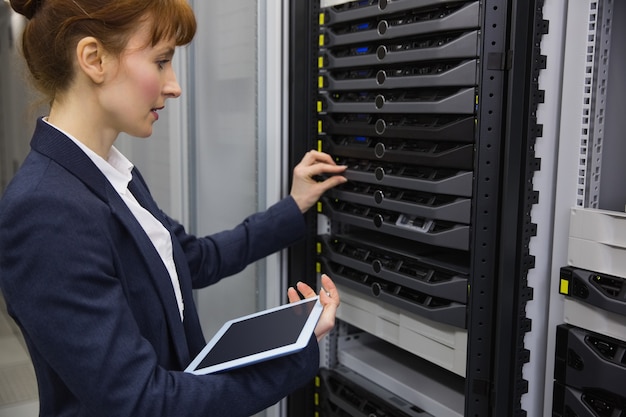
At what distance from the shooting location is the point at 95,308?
0.85 metres

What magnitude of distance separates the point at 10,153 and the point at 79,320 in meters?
1.81

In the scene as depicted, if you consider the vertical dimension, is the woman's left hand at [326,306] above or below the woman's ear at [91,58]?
below

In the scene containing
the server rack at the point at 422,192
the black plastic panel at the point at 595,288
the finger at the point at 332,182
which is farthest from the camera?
the finger at the point at 332,182

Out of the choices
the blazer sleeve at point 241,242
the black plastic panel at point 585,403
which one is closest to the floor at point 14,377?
the blazer sleeve at point 241,242

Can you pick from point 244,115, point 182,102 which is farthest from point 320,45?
point 182,102

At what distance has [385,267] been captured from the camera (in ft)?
4.93

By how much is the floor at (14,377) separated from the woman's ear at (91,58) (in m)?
1.62

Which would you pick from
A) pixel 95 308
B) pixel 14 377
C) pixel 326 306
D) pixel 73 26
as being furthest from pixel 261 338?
pixel 14 377

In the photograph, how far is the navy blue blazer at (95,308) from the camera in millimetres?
845

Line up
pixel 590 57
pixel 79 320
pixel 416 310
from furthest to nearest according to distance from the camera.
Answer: pixel 416 310 → pixel 590 57 → pixel 79 320

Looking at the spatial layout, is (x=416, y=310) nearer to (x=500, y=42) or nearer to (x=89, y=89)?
(x=500, y=42)

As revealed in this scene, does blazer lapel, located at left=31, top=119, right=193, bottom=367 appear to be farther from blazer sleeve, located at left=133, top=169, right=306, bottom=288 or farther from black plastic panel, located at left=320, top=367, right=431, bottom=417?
black plastic panel, located at left=320, top=367, right=431, bottom=417

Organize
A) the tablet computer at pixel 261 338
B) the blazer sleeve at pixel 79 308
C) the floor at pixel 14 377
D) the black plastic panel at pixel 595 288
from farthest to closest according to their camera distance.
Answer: the floor at pixel 14 377
the black plastic panel at pixel 595 288
the tablet computer at pixel 261 338
the blazer sleeve at pixel 79 308

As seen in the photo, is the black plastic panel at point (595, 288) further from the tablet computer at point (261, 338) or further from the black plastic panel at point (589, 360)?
the tablet computer at point (261, 338)
